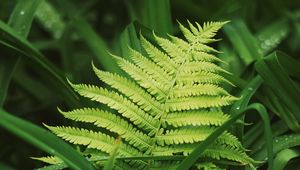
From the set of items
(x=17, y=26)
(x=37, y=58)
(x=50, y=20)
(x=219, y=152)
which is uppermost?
(x=50, y=20)

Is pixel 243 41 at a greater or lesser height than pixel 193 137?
greater

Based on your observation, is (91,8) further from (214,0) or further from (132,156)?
(132,156)

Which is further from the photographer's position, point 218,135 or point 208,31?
point 208,31

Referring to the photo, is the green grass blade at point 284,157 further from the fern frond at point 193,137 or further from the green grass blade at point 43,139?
the green grass blade at point 43,139

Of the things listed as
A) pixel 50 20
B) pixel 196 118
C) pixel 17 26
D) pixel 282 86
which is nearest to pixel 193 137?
pixel 196 118

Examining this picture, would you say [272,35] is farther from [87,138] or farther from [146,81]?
[87,138]

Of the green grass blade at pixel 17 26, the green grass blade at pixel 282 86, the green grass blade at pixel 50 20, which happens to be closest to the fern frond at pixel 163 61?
the green grass blade at pixel 282 86
